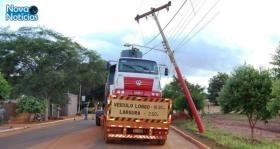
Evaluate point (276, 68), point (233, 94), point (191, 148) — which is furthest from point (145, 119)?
point (276, 68)

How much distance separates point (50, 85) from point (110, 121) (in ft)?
96.5

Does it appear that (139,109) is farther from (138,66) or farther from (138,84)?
(138,66)

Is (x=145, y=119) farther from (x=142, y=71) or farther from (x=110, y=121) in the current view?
(x=142, y=71)

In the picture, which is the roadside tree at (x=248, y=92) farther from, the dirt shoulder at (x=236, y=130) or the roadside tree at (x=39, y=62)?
the roadside tree at (x=39, y=62)

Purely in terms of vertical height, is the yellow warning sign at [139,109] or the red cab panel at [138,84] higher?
the red cab panel at [138,84]

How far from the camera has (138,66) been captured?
2700 centimetres

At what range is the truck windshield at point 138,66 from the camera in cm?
2698

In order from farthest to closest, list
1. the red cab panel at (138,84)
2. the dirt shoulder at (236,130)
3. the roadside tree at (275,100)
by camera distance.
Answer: the dirt shoulder at (236,130)
the red cab panel at (138,84)
the roadside tree at (275,100)

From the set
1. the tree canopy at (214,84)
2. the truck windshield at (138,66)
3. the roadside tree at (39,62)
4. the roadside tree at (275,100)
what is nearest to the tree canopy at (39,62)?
the roadside tree at (39,62)

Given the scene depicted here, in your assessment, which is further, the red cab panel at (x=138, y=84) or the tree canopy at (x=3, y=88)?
the tree canopy at (x=3, y=88)

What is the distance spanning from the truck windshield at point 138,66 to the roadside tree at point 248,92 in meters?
3.63

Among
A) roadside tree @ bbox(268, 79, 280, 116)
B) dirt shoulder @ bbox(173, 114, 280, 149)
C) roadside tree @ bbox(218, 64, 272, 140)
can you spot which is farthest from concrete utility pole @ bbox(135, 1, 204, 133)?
roadside tree @ bbox(268, 79, 280, 116)

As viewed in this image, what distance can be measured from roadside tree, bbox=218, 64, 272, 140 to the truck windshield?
363 centimetres

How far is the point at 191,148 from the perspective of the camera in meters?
23.5
